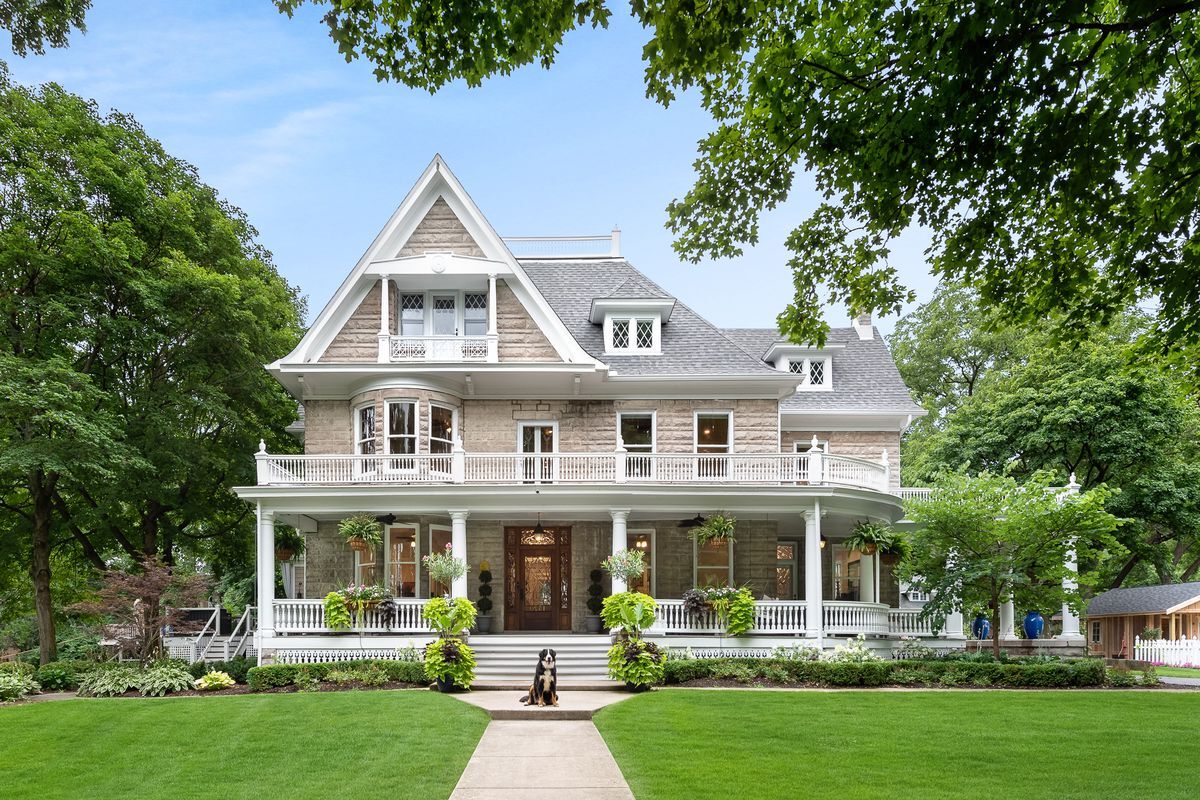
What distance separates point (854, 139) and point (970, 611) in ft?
57.0

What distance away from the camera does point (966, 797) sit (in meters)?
9.50

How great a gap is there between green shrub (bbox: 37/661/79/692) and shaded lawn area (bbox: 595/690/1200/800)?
43.0 ft

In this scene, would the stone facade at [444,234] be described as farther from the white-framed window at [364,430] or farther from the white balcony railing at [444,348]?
the white-framed window at [364,430]

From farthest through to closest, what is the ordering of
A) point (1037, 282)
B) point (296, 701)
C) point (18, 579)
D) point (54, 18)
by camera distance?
point (18, 579) < point (296, 701) < point (1037, 282) < point (54, 18)

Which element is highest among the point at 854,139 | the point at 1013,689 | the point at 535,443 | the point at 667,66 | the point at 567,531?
the point at 667,66

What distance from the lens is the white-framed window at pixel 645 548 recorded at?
24.4m

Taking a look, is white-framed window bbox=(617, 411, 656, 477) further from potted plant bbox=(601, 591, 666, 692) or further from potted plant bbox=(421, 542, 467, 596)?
potted plant bbox=(421, 542, 467, 596)

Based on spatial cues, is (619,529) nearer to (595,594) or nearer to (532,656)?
(595,594)

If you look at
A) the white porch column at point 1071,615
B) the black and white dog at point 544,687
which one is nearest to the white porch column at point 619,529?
the black and white dog at point 544,687

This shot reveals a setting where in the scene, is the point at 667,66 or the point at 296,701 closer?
the point at 667,66

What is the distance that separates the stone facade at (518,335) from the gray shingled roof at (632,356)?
1.25 meters

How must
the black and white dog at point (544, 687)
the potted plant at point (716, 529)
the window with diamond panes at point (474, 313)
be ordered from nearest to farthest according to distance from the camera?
the black and white dog at point (544, 687) → the potted plant at point (716, 529) → the window with diamond panes at point (474, 313)

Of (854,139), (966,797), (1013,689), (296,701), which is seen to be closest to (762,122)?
(854,139)

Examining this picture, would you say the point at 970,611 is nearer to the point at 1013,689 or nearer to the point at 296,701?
the point at 1013,689
